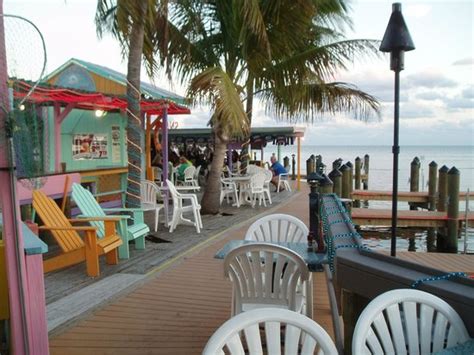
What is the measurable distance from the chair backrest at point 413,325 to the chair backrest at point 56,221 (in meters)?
4.47

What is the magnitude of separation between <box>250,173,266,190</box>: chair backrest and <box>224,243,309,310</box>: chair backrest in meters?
9.26

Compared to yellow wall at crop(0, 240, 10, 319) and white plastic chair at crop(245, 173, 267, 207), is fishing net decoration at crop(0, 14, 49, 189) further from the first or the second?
white plastic chair at crop(245, 173, 267, 207)

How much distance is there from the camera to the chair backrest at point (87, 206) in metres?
6.44

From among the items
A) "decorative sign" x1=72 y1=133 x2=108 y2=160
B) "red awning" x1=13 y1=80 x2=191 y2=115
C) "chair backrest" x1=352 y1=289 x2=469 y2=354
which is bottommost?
"chair backrest" x1=352 y1=289 x2=469 y2=354

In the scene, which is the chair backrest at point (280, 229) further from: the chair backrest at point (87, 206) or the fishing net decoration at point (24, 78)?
the chair backrest at point (87, 206)

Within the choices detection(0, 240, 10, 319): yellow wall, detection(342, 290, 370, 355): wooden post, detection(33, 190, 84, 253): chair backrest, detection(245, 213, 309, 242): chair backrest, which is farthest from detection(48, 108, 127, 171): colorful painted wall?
detection(342, 290, 370, 355): wooden post

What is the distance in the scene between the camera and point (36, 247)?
10.0 feet

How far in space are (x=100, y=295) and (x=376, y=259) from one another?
320 cm

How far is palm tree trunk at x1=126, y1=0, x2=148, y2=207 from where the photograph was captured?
757 cm

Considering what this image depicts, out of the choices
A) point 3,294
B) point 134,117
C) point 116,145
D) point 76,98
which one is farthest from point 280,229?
point 116,145

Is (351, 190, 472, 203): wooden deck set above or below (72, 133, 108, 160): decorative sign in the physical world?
below

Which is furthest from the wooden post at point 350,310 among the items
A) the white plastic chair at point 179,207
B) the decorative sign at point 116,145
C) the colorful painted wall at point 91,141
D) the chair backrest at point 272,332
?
the decorative sign at point 116,145

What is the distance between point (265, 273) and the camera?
3334 mm

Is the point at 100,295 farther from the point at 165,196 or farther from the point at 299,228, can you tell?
the point at 165,196
